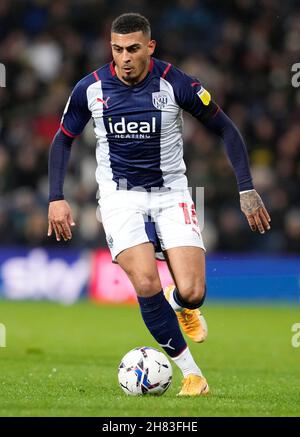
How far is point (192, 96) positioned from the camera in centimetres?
757

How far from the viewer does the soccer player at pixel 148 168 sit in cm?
738

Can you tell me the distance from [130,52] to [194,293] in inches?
66.9

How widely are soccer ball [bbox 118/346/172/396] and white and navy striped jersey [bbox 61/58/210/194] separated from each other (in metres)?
1.24

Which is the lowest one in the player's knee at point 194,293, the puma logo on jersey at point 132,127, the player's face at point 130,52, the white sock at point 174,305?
the white sock at point 174,305

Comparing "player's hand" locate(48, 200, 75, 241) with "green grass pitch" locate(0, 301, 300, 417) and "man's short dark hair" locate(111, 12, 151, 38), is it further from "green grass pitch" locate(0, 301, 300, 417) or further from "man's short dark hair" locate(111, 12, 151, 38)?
"man's short dark hair" locate(111, 12, 151, 38)

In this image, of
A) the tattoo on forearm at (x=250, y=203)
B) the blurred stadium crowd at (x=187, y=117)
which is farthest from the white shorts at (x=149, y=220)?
the blurred stadium crowd at (x=187, y=117)

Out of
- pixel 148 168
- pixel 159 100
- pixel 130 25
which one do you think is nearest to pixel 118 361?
pixel 148 168

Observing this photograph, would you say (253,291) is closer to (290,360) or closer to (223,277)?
(223,277)

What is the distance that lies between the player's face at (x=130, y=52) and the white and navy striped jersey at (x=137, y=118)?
17cm

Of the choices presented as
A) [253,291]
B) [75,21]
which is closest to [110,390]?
[253,291]

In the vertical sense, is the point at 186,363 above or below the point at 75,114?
below

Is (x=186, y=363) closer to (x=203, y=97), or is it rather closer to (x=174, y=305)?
(x=174, y=305)

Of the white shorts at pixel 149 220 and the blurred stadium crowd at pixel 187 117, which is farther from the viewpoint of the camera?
the blurred stadium crowd at pixel 187 117

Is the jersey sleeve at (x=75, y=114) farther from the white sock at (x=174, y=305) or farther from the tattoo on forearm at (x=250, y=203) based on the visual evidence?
the white sock at (x=174, y=305)
